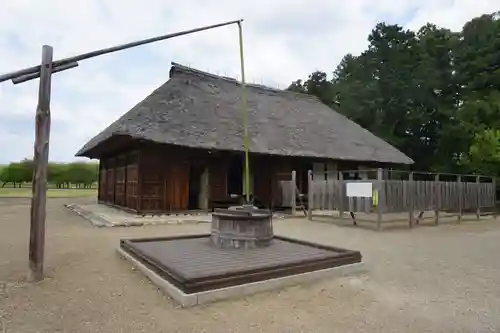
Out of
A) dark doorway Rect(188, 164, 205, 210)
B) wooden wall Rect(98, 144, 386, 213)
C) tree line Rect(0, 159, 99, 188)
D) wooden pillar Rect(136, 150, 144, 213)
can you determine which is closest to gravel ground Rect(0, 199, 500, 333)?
wooden pillar Rect(136, 150, 144, 213)

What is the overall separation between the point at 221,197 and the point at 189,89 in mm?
5265

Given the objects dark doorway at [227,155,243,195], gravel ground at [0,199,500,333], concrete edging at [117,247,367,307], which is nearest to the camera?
gravel ground at [0,199,500,333]

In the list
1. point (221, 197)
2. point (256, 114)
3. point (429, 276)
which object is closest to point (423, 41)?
point (256, 114)

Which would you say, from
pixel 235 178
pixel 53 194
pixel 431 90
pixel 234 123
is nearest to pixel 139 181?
pixel 234 123

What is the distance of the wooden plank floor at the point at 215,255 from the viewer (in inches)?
183

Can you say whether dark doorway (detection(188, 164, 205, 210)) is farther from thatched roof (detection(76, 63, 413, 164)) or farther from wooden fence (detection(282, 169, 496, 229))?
wooden fence (detection(282, 169, 496, 229))

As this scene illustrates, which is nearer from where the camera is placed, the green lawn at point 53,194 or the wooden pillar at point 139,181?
the wooden pillar at point 139,181

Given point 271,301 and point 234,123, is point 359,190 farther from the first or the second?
point 271,301

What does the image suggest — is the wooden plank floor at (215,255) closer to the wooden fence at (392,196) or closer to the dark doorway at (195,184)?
the wooden fence at (392,196)

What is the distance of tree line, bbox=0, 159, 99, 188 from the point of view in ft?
132

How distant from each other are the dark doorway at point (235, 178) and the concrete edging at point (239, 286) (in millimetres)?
10913

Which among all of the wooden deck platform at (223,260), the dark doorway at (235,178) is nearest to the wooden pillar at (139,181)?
the dark doorway at (235,178)

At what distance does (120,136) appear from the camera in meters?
12.3

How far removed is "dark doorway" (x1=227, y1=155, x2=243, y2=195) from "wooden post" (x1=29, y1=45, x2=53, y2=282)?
Result: 36.6 feet
